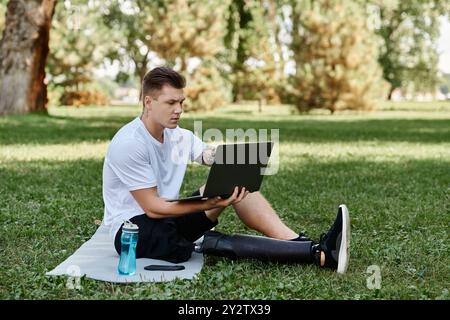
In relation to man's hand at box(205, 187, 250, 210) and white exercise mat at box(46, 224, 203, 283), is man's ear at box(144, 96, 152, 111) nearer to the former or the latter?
man's hand at box(205, 187, 250, 210)

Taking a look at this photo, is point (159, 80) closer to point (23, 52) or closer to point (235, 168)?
point (235, 168)

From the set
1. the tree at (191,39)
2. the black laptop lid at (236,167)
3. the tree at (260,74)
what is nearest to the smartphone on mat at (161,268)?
the black laptop lid at (236,167)

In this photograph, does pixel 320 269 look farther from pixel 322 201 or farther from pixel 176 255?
pixel 322 201

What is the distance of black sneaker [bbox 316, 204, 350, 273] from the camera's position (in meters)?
4.67

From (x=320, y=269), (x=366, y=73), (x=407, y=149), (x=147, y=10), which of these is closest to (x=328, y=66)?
(x=366, y=73)

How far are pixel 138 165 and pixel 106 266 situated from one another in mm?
677

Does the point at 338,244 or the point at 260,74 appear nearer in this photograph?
the point at 338,244

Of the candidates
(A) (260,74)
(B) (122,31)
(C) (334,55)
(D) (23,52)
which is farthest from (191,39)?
(B) (122,31)

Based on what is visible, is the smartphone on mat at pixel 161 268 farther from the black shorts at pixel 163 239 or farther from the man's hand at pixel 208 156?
the man's hand at pixel 208 156

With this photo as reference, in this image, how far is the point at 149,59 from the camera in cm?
4750

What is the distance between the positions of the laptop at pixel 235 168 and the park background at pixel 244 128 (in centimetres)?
52

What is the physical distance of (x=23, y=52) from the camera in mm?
19922

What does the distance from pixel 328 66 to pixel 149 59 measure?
76.0ft

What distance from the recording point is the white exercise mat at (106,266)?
4511 mm
